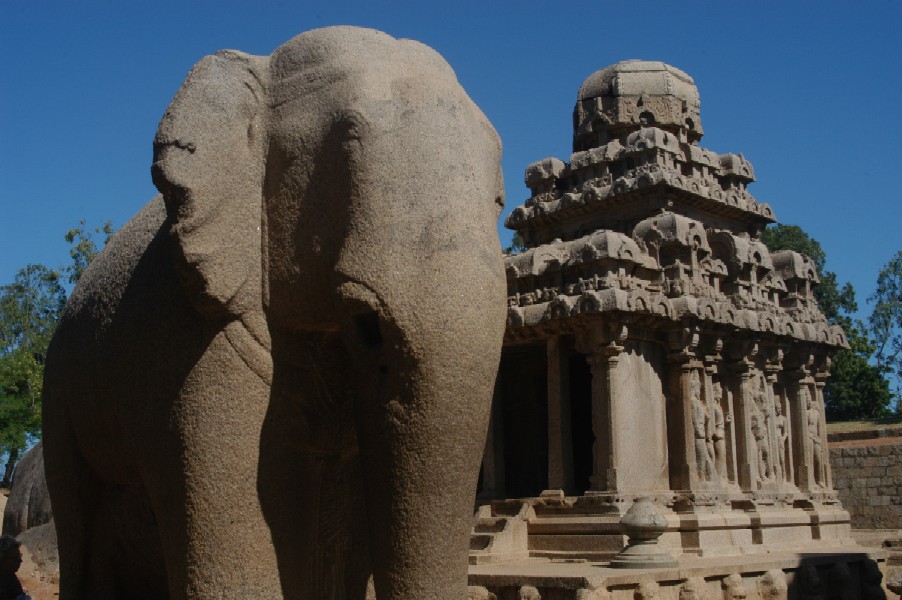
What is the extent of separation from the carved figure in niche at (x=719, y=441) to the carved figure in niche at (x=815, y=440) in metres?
3.05

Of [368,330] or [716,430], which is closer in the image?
[368,330]

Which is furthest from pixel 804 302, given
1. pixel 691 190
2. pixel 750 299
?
pixel 691 190

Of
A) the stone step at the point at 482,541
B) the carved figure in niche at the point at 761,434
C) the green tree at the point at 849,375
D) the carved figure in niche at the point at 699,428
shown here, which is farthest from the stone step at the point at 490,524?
the green tree at the point at 849,375

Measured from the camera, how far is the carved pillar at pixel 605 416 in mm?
14336

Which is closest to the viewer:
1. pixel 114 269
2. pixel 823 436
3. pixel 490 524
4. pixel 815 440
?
pixel 114 269

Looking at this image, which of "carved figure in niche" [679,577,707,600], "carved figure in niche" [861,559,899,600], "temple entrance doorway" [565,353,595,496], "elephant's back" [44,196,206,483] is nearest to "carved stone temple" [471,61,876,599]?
"temple entrance doorway" [565,353,595,496]

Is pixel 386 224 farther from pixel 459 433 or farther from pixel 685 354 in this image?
pixel 685 354

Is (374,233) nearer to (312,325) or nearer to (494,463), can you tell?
(312,325)

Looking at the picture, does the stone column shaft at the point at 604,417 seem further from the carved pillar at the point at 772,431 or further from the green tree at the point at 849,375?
the green tree at the point at 849,375

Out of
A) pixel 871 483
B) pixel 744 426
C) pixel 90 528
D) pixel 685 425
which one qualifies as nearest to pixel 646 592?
pixel 685 425

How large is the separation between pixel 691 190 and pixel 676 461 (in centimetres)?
458

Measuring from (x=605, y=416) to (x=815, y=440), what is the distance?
6027mm

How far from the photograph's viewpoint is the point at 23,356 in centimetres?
3200

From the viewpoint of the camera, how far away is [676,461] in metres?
15.3
